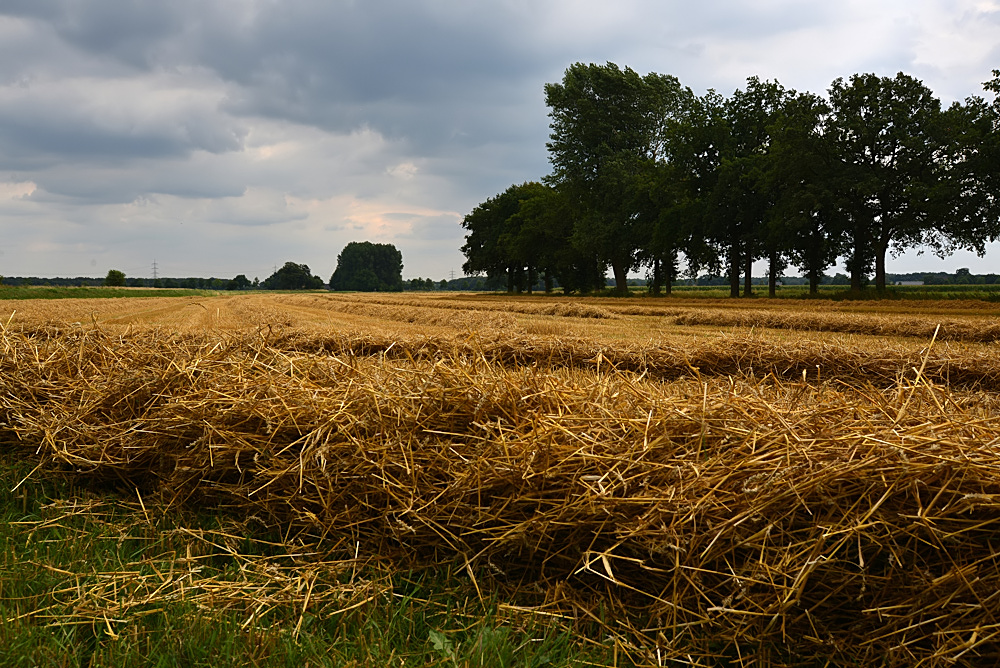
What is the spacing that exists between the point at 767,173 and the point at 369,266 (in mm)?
119643

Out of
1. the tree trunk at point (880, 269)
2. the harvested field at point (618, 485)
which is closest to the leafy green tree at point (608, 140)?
the tree trunk at point (880, 269)

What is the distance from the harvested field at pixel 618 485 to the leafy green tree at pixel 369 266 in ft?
431

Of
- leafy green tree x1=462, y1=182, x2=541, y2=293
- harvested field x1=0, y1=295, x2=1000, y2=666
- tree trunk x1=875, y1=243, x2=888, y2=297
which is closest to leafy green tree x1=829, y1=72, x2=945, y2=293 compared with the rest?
tree trunk x1=875, y1=243, x2=888, y2=297

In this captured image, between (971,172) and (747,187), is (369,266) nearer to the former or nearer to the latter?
(747,187)

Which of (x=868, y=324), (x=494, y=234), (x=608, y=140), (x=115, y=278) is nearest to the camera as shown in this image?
(x=868, y=324)

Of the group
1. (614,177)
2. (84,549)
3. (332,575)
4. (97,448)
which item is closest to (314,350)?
(97,448)

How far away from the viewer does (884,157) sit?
27844 mm

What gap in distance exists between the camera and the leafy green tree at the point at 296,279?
419 ft

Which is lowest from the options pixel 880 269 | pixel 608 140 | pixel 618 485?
pixel 618 485

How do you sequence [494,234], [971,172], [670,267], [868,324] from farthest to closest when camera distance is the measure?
1. [494,234]
2. [670,267]
3. [971,172]
4. [868,324]

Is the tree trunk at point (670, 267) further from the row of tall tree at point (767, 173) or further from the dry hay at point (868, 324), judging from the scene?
the dry hay at point (868, 324)

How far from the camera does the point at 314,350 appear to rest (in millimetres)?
6809

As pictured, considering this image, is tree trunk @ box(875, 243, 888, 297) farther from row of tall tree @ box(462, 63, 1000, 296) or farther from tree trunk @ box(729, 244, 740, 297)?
tree trunk @ box(729, 244, 740, 297)

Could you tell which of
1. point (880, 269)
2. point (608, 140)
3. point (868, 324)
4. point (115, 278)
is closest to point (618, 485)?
point (868, 324)
